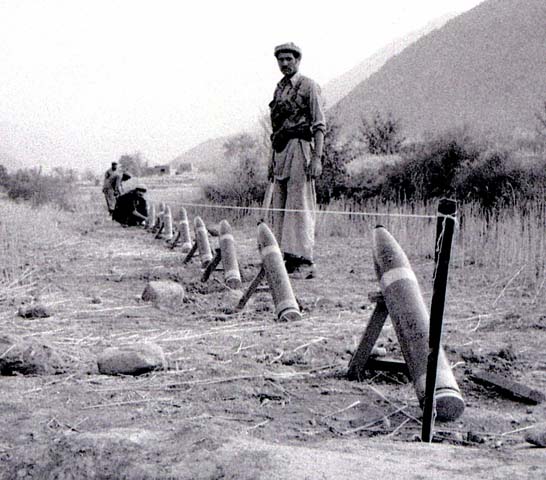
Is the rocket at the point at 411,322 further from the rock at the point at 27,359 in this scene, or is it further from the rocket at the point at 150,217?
the rocket at the point at 150,217

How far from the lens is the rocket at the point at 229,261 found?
6987 millimetres

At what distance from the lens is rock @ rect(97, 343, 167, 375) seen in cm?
393

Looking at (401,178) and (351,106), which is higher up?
(351,106)

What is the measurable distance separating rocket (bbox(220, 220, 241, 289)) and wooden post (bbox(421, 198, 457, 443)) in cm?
417

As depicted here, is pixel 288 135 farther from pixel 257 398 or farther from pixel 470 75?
pixel 470 75

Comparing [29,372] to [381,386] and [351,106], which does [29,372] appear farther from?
[351,106]

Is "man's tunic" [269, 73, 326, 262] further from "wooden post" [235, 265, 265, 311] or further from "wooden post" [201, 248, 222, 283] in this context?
"wooden post" [235, 265, 265, 311]

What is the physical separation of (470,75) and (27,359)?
6353 centimetres

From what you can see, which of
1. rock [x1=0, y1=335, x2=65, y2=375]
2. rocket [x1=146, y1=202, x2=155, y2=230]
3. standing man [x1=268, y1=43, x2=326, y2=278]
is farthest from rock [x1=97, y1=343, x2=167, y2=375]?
rocket [x1=146, y1=202, x2=155, y2=230]

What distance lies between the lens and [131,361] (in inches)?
156

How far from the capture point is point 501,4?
7475cm

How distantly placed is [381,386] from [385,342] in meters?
0.90

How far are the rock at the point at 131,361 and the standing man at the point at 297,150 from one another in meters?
3.67

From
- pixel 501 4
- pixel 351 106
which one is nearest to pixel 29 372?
pixel 351 106
